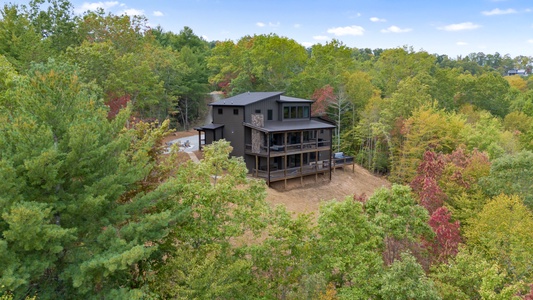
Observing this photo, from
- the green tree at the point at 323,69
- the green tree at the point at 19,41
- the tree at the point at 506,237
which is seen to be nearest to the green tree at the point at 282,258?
the tree at the point at 506,237

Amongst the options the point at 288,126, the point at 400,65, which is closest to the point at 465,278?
the point at 288,126

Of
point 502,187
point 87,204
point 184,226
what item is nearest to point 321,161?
point 502,187

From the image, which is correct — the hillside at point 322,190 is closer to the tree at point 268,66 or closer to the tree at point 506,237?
the tree at point 506,237

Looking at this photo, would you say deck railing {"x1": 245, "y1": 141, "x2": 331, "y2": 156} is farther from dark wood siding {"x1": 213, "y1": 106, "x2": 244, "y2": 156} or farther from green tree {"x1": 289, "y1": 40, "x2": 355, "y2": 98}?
green tree {"x1": 289, "y1": 40, "x2": 355, "y2": 98}

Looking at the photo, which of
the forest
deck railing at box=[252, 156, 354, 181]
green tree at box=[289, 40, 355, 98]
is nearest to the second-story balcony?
deck railing at box=[252, 156, 354, 181]

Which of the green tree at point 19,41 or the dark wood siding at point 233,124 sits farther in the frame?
the dark wood siding at point 233,124

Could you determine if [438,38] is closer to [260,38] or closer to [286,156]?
[260,38]
